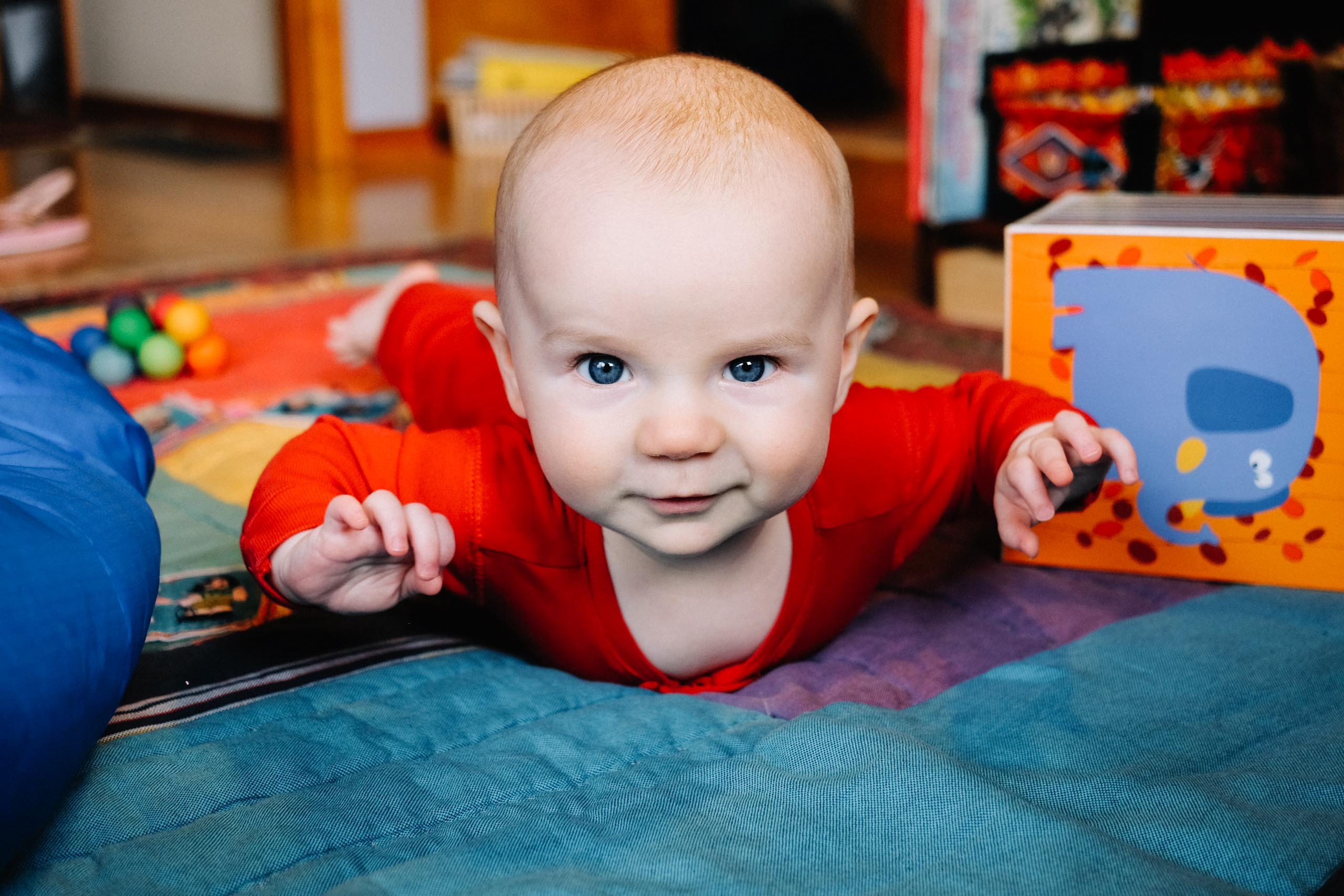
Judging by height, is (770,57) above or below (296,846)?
above

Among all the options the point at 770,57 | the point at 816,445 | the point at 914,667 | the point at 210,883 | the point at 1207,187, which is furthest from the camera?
the point at 770,57

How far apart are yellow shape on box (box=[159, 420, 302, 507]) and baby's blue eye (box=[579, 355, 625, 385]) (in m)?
0.56

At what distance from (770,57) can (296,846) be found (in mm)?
4388

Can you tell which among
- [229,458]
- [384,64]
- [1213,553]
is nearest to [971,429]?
[1213,553]

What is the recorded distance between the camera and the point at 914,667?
852 mm

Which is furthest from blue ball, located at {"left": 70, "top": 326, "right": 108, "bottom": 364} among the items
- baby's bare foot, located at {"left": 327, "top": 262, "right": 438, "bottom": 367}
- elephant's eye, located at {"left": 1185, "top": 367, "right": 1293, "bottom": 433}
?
elephant's eye, located at {"left": 1185, "top": 367, "right": 1293, "bottom": 433}

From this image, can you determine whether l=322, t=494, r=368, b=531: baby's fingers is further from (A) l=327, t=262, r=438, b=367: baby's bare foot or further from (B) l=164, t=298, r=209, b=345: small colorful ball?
(B) l=164, t=298, r=209, b=345: small colorful ball

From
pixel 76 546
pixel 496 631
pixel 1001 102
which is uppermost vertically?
pixel 1001 102

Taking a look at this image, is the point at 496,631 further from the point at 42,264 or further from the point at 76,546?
the point at 42,264

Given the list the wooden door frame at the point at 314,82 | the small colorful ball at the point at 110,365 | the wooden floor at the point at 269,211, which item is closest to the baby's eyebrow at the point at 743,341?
the small colorful ball at the point at 110,365

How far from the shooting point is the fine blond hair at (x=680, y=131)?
0.65 metres

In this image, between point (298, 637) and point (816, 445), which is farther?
point (298, 637)

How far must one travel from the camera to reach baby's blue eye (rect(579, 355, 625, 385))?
0.66 metres

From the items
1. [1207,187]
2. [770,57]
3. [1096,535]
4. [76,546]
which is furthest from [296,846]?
[770,57]
